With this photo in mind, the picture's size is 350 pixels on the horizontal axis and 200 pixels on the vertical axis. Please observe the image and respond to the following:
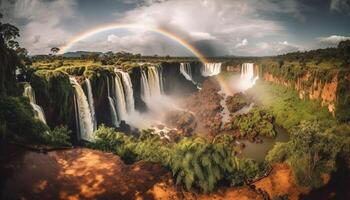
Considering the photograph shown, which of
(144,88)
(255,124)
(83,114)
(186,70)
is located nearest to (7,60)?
(83,114)

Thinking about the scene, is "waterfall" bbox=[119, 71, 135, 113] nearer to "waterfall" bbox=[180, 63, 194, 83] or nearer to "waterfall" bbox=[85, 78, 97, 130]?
"waterfall" bbox=[85, 78, 97, 130]

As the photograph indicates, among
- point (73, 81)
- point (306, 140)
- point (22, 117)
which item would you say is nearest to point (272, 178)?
point (306, 140)

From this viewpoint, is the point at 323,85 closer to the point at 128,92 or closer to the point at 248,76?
the point at 128,92

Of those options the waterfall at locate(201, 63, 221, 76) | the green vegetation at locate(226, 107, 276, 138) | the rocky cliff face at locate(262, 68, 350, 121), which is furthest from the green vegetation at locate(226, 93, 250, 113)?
the waterfall at locate(201, 63, 221, 76)

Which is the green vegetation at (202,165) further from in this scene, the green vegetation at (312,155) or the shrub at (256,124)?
the shrub at (256,124)

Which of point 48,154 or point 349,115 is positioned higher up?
point 48,154

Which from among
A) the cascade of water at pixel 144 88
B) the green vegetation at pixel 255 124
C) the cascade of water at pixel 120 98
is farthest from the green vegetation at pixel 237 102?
the cascade of water at pixel 120 98

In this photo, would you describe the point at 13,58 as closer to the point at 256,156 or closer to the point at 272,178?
the point at 272,178
